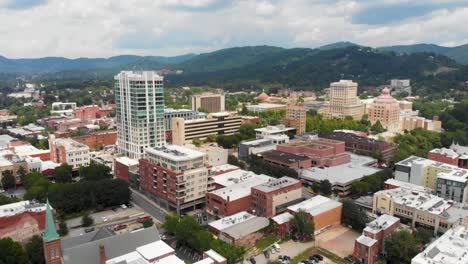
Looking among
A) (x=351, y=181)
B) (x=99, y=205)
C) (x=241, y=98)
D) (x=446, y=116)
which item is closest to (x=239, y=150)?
(x=351, y=181)

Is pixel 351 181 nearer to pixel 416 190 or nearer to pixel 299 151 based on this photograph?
pixel 416 190

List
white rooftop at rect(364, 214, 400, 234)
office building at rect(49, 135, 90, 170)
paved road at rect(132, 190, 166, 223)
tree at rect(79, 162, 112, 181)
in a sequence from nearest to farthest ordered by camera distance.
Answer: white rooftop at rect(364, 214, 400, 234) → paved road at rect(132, 190, 166, 223) → tree at rect(79, 162, 112, 181) → office building at rect(49, 135, 90, 170)

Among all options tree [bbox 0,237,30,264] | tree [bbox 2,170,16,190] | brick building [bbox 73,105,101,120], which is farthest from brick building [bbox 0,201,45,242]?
brick building [bbox 73,105,101,120]

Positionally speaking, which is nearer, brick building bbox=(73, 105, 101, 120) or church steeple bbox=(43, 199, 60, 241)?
church steeple bbox=(43, 199, 60, 241)

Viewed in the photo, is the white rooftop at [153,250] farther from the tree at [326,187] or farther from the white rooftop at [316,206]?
the tree at [326,187]

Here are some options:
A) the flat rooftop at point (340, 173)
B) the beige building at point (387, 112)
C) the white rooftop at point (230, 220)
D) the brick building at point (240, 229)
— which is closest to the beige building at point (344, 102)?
the beige building at point (387, 112)

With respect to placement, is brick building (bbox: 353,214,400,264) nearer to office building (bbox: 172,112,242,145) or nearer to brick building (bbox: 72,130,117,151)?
office building (bbox: 172,112,242,145)
